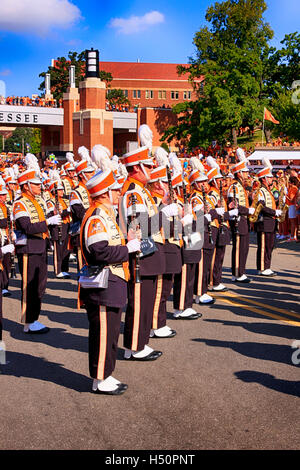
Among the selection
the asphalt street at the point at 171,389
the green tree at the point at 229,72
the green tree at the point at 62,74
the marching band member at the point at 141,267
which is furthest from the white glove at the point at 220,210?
the green tree at the point at 62,74

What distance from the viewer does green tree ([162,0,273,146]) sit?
4184 cm

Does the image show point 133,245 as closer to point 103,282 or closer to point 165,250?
point 103,282

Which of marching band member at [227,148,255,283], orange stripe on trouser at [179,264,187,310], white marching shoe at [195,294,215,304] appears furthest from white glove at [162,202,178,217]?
→ marching band member at [227,148,255,283]

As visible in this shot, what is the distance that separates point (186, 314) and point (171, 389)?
269cm

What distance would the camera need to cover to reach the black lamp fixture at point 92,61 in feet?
195

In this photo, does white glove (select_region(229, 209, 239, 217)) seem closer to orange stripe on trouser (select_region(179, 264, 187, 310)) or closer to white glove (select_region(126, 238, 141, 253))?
orange stripe on trouser (select_region(179, 264, 187, 310))

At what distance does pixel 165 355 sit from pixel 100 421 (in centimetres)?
185

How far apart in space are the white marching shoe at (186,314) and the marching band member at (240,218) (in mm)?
2977

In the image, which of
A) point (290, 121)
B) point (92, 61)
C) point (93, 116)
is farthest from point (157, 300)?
point (92, 61)

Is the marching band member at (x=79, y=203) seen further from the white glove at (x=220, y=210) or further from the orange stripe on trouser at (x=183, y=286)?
the orange stripe on trouser at (x=183, y=286)

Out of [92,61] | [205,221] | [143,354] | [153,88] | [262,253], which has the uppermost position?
[153,88]

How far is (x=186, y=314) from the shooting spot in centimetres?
802

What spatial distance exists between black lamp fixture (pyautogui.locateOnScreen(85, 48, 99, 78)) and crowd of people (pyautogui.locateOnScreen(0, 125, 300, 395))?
50777 millimetres

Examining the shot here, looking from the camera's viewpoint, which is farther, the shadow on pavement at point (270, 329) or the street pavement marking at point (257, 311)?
the street pavement marking at point (257, 311)
